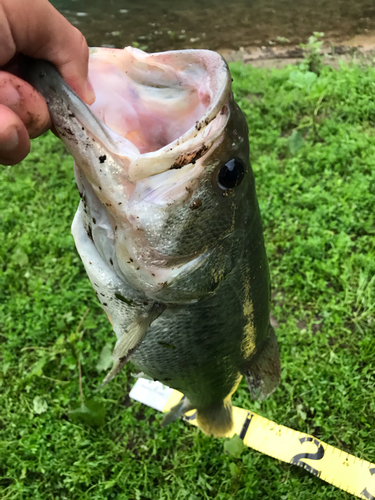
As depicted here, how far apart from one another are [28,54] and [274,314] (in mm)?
2498

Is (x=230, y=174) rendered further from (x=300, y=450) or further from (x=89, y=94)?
(x=300, y=450)

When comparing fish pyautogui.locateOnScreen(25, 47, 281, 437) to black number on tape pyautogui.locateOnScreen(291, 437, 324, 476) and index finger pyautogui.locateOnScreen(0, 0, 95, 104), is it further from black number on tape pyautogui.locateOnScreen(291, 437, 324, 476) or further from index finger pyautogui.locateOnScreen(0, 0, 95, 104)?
black number on tape pyautogui.locateOnScreen(291, 437, 324, 476)

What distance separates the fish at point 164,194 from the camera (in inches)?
38.6

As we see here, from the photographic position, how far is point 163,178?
1.05m

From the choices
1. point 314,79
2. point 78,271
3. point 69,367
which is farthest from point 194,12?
point 69,367

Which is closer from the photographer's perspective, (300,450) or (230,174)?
(230,174)

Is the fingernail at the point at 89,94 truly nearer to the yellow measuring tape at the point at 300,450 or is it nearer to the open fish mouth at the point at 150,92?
the open fish mouth at the point at 150,92

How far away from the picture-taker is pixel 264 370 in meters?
1.77

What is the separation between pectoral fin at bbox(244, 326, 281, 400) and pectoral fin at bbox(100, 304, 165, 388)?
693 mm

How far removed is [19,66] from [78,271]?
2513 mm

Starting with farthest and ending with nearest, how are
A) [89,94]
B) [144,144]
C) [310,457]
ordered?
[310,457]
[144,144]
[89,94]

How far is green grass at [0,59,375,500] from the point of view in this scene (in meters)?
2.41

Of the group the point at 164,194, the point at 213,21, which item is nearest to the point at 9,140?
the point at 164,194

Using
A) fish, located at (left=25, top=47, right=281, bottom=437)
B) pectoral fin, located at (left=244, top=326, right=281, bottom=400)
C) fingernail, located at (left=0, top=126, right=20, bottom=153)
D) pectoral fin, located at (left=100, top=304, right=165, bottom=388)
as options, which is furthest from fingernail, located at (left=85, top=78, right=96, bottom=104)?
pectoral fin, located at (left=244, top=326, right=281, bottom=400)
